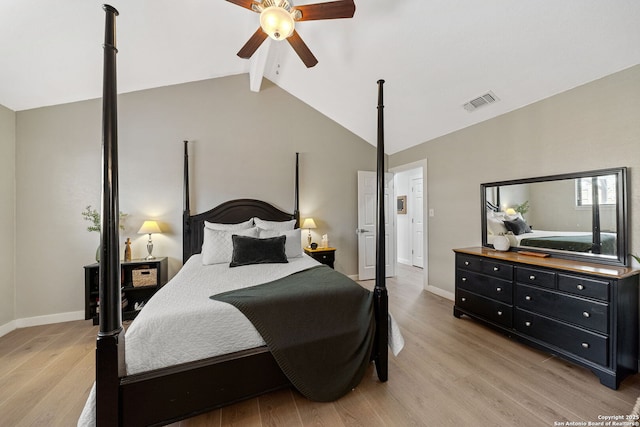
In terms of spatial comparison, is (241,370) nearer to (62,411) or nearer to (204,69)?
(62,411)

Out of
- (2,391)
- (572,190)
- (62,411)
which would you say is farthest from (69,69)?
(572,190)

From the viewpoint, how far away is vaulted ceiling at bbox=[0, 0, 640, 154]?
1.89 m

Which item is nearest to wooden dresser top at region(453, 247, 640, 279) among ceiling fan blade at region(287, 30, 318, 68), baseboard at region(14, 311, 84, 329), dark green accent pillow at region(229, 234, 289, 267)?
dark green accent pillow at region(229, 234, 289, 267)

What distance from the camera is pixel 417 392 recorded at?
172 centimetres

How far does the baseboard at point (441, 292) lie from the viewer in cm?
347

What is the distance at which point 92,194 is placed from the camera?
2982 millimetres

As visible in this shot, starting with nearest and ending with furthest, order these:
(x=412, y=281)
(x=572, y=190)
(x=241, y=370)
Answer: (x=241, y=370) → (x=572, y=190) → (x=412, y=281)

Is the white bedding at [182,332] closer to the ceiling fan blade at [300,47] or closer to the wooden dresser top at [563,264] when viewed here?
the ceiling fan blade at [300,47]

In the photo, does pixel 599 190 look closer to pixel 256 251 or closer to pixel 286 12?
pixel 286 12

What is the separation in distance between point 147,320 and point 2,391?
1585mm

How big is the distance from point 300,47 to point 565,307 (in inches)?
123

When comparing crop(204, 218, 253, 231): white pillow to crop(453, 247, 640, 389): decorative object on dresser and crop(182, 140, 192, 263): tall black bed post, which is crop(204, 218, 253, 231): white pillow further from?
crop(453, 247, 640, 389): decorative object on dresser

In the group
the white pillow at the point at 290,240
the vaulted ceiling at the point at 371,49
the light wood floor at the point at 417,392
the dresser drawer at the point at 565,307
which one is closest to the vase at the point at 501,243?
the dresser drawer at the point at 565,307

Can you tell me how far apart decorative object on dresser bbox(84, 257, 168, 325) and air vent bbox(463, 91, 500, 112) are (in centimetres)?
426
